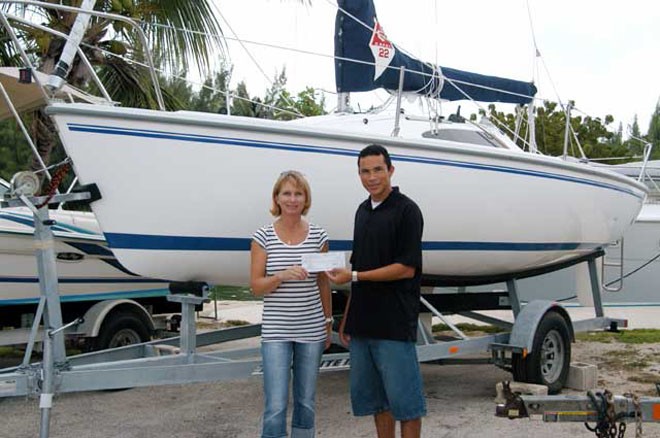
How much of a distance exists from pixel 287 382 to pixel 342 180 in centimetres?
179

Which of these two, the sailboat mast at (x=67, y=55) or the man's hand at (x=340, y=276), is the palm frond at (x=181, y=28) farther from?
the man's hand at (x=340, y=276)

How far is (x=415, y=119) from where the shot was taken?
21.8ft

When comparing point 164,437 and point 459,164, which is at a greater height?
point 459,164

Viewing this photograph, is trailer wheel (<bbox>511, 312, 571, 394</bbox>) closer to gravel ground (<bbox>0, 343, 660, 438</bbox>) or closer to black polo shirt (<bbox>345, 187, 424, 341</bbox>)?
gravel ground (<bbox>0, 343, 660, 438</bbox>)

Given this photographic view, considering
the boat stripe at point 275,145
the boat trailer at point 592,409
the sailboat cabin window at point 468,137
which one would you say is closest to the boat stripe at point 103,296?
the boat stripe at point 275,145

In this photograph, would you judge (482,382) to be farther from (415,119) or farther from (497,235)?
(415,119)

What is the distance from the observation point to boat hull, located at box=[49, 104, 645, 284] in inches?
175

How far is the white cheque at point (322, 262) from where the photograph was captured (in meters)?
3.62

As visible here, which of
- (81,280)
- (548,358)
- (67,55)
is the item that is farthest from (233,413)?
(67,55)

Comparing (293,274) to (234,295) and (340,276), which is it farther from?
(234,295)

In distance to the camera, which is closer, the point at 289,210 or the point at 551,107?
the point at 289,210

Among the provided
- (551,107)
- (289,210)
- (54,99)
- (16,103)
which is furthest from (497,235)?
(551,107)

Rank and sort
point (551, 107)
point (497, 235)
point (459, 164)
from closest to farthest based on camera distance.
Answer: point (459, 164)
point (497, 235)
point (551, 107)

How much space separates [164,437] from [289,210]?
2124 mm
